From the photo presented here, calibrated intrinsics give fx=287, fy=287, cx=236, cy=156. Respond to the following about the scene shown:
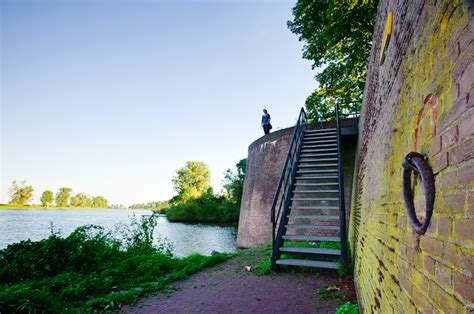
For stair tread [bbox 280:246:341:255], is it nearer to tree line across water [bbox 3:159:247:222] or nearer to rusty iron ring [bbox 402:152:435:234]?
rusty iron ring [bbox 402:152:435:234]

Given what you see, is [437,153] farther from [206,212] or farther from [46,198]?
[46,198]

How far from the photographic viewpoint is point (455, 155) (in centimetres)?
105

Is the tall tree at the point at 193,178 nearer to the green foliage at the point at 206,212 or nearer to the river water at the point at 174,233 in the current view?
the green foliage at the point at 206,212

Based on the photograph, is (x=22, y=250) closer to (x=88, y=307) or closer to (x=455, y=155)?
(x=88, y=307)

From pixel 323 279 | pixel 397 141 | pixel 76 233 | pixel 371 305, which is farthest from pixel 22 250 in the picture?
pixel 397 141

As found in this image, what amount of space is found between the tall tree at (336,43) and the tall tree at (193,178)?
4902 centimetres

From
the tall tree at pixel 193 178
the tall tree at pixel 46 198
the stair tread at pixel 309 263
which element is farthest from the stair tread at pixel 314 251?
the tall tree at pixel 46 198

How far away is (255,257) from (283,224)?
5.26 ft

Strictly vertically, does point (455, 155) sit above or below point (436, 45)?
→ below

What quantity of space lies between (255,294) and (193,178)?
6175 cm

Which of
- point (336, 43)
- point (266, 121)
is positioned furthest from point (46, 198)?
point (336, 43)

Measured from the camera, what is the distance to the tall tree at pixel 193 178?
63.9m

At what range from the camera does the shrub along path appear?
13.4 ft

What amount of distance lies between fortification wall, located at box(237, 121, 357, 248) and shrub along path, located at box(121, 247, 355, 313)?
627 cm
